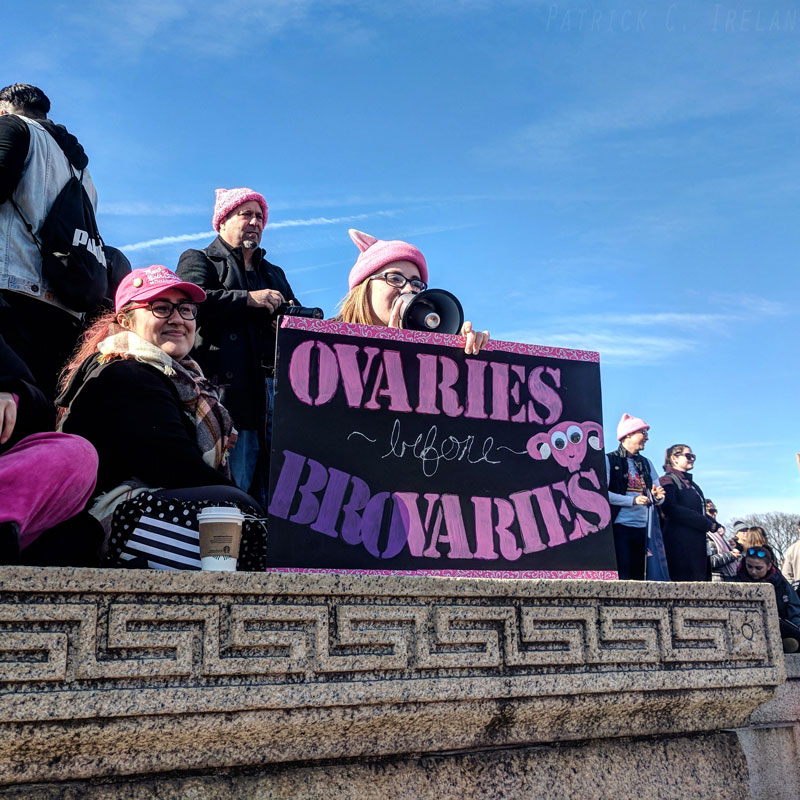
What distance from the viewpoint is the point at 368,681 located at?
7.36 feet

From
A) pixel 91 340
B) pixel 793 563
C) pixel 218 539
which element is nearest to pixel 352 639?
pixel 218 539

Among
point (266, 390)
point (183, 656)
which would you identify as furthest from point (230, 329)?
point (183, 656)

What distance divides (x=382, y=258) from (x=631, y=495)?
2.93 m

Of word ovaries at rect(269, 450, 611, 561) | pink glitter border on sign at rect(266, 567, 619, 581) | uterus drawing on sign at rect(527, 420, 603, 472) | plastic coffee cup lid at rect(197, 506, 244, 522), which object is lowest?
pink glitter border on sign at rect(266, 567, 619, 581)

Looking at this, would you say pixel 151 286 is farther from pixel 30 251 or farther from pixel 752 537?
pixel 752 537

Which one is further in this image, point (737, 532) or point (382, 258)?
point (737, 532)

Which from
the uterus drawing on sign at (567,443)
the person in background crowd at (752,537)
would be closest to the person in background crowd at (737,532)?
the person in background crowd at (752,537)

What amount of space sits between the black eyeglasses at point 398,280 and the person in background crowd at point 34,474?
1.82 m

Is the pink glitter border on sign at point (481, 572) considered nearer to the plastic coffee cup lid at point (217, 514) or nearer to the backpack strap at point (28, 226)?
the plastic coffee cup lid at point (217, 514)

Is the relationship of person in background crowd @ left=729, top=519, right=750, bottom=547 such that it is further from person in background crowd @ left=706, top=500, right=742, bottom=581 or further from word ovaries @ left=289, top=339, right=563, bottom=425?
word ovaries @ left=289, top=339, right=563, bottom=425

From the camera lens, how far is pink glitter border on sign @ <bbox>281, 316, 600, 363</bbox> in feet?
9.89

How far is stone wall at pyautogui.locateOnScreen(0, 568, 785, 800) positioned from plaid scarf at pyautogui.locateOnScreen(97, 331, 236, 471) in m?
0.90

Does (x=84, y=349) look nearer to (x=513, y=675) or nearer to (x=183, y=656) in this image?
(x=183, y=656)

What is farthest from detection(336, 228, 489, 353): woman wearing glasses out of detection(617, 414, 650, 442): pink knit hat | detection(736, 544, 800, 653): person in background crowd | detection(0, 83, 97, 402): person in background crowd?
detection(736, 544, 800, 653): person in background crowd
